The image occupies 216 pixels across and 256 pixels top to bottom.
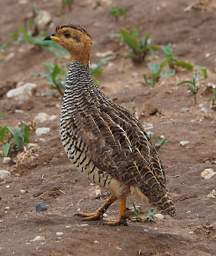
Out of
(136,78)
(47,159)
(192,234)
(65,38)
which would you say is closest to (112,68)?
(136,78)

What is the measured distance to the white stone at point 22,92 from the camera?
1143 cm

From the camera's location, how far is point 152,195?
678 centimetres

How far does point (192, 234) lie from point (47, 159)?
2.56 m

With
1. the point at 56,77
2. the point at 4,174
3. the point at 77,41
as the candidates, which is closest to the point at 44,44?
the point at 56,77

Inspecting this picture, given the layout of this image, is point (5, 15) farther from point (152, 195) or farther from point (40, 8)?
point (152, 195)

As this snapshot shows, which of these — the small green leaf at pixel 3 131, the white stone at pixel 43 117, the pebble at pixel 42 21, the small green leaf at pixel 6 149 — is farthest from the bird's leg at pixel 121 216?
the pebble at pixel 42 21

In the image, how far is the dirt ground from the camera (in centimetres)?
676

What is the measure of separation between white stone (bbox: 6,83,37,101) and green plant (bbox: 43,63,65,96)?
30 cm

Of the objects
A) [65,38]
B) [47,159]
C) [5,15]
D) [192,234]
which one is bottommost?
[192,234]

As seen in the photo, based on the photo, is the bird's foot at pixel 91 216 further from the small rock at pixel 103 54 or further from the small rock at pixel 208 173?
the small rock at pixel 103 54

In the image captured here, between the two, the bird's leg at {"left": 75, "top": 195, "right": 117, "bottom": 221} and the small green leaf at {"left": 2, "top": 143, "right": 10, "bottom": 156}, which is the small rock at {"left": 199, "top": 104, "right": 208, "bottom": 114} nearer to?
the small green leaf at {"left": 2, "top": 143, "right": 10, "bottom": 156}

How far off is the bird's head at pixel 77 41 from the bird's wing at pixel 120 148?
66 centimetres

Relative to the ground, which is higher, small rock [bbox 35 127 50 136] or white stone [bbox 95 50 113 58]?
white stone [bbox 95 50 113 58]

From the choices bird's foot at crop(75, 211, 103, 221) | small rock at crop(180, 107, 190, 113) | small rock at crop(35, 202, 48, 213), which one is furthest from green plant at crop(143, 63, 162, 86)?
bird's foot at crop(75, 211, 103, 221)
